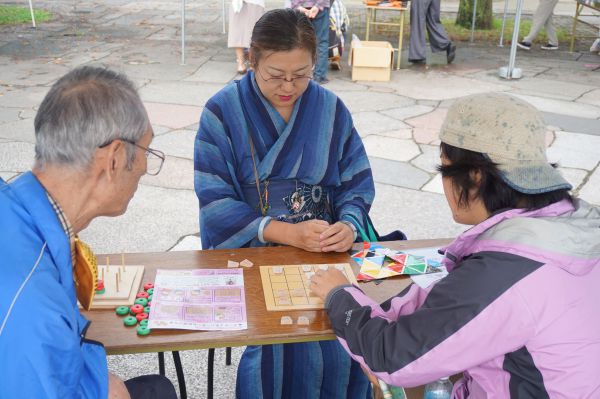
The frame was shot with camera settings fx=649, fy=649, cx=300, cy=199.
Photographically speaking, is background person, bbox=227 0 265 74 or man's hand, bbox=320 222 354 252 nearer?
man's hand, bbox=320 222 354 252

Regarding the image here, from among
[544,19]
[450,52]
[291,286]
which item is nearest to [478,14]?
[544,19]

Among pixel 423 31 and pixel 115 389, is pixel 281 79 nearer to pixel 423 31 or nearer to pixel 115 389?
pixel 115 389

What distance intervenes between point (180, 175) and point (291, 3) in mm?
3418

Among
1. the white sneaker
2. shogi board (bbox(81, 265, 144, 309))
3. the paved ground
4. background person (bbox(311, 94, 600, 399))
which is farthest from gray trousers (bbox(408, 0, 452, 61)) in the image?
background person (bbox(311, 94, 600, 399))

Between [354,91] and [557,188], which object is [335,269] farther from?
[354,91]

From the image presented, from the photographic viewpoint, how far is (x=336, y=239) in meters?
2.29

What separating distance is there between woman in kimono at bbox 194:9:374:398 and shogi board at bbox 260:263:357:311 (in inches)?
7.2

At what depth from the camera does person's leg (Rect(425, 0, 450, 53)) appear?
9016 mm

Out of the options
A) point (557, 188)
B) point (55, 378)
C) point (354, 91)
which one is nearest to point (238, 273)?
point (55, 378)

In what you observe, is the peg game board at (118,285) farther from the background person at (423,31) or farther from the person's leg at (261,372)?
the background person at (423,31)

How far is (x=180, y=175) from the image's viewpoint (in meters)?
5.14

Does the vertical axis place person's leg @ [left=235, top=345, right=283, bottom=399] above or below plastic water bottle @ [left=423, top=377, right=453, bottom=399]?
below

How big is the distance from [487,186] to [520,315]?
1.06 ft

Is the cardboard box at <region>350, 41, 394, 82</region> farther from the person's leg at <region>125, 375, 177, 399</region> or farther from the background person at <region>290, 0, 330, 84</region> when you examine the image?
the person's leg at <region>125, 375, 177, 399</region>
